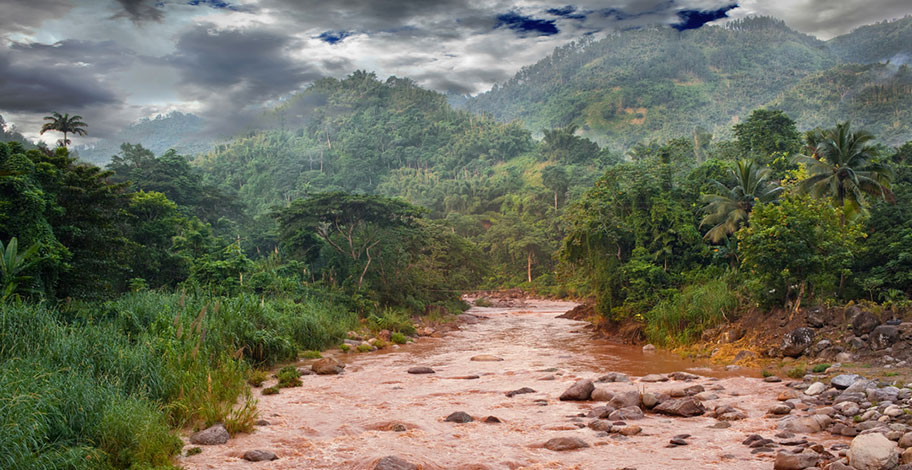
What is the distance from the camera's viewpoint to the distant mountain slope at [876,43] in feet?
334

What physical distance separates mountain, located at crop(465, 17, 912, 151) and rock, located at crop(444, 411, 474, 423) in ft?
226

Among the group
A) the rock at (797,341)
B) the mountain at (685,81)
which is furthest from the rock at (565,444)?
the mountain at (685,81)

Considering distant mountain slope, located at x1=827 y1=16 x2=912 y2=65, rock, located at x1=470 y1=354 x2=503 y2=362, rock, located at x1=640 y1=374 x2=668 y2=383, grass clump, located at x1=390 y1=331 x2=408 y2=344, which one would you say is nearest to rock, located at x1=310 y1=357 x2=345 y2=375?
rock, located at x1=470 y1=354 x2=503 y2=362

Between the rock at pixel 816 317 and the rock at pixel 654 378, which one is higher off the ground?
the rock at pixel 816 317

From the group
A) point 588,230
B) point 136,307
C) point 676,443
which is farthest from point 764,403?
point 136,307

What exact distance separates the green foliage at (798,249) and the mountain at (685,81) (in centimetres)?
5825

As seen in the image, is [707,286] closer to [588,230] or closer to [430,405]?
[588,230]

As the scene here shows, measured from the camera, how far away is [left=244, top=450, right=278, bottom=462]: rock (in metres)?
7.90

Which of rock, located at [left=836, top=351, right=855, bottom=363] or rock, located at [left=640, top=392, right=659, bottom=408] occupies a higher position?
rock, located at [left=836, top=351, right=855, bottom=363]

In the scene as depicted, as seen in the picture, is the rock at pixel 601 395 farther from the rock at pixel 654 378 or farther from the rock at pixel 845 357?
the rock at pixel 845 357

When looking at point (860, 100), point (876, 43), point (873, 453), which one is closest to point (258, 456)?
point (873, 453)

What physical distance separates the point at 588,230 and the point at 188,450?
17.2m

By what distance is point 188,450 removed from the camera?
7.98m

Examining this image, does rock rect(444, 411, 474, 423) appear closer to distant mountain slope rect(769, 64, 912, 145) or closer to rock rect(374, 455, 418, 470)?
rock rect(374, 455, 418, 470)
